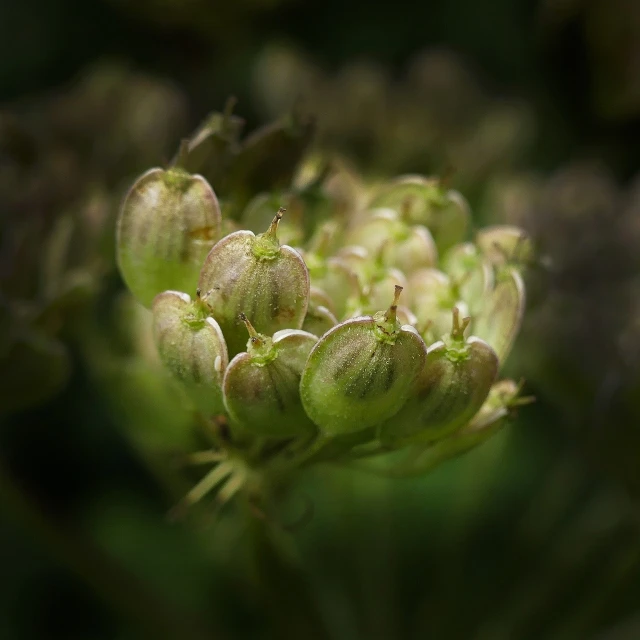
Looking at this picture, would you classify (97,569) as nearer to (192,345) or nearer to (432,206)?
(192,345)

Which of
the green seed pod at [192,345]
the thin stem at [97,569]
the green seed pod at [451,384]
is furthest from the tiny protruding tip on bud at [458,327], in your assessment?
the thin stem at [97,569]

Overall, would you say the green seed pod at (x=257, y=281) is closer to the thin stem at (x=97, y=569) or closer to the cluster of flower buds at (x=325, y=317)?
the cluster of flower buds at (x=325, y=317)

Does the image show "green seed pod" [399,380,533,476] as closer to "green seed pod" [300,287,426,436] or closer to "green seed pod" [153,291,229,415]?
"green seed pod" [300,287,426,436]

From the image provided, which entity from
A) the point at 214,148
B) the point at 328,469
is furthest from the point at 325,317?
the point at 328,469

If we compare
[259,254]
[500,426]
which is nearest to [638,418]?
[500,426]

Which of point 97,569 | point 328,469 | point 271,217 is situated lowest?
point 328,469

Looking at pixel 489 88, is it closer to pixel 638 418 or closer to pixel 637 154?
pixel 637 154

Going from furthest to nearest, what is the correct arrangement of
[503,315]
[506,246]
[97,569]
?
[97,569], [506,246], [503,315]
